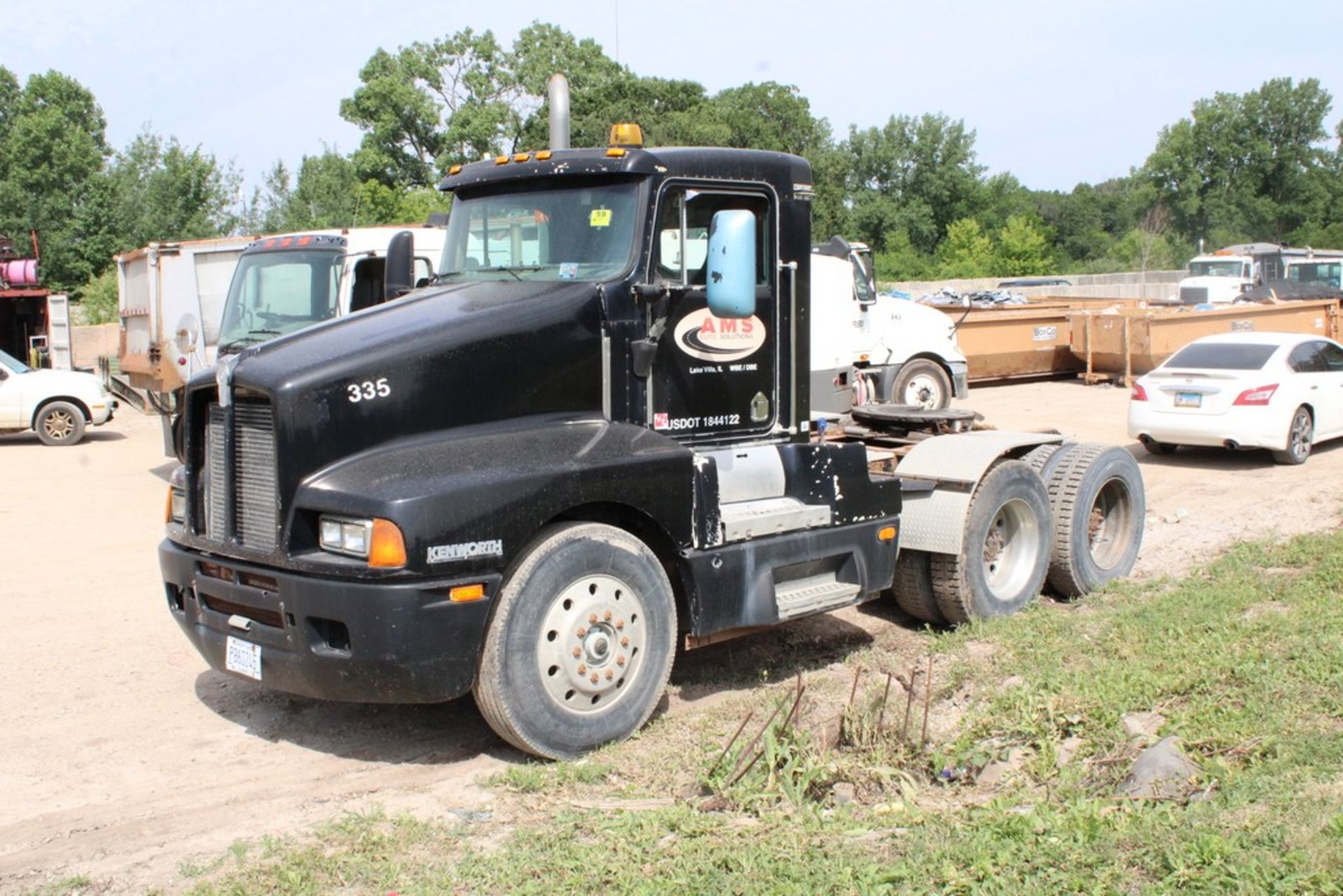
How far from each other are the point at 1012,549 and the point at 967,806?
3858 millimetres

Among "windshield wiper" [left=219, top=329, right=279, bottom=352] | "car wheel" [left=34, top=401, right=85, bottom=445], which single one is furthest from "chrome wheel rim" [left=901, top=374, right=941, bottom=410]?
"car wheel" [left=34, top=401, right=85, bottom=445]

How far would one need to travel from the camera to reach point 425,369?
19.3 ft

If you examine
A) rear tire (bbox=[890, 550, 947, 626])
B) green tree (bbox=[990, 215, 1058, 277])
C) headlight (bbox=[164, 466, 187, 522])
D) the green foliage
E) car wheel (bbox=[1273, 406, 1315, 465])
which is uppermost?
green tree (bbox=[990, 215, 1058, 277])

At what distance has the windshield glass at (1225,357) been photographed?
1530cm

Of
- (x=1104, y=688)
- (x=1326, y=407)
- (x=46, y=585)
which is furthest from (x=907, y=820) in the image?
(x=1326, y=407)

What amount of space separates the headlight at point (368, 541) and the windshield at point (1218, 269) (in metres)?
35.4

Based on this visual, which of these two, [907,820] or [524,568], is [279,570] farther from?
[907,820]

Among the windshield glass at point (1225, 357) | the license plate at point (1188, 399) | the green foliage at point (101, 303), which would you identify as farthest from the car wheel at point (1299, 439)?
the green foliage at point (101, 303)

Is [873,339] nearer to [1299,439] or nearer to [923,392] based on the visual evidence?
[923,392]

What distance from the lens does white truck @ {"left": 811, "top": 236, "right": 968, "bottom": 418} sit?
686 inches

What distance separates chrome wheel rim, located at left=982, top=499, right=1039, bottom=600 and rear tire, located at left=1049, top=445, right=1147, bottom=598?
318 millimetres

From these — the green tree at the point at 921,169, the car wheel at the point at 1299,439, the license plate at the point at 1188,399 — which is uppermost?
the green tree at the point at 921,169

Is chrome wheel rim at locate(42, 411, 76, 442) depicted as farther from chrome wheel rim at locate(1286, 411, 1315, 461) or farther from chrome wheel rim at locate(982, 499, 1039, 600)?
chrome wheel rim at locate(1286, 411, 1315, 461)

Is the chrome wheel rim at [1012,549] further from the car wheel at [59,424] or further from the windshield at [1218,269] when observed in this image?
the windshield at [1218,269]
